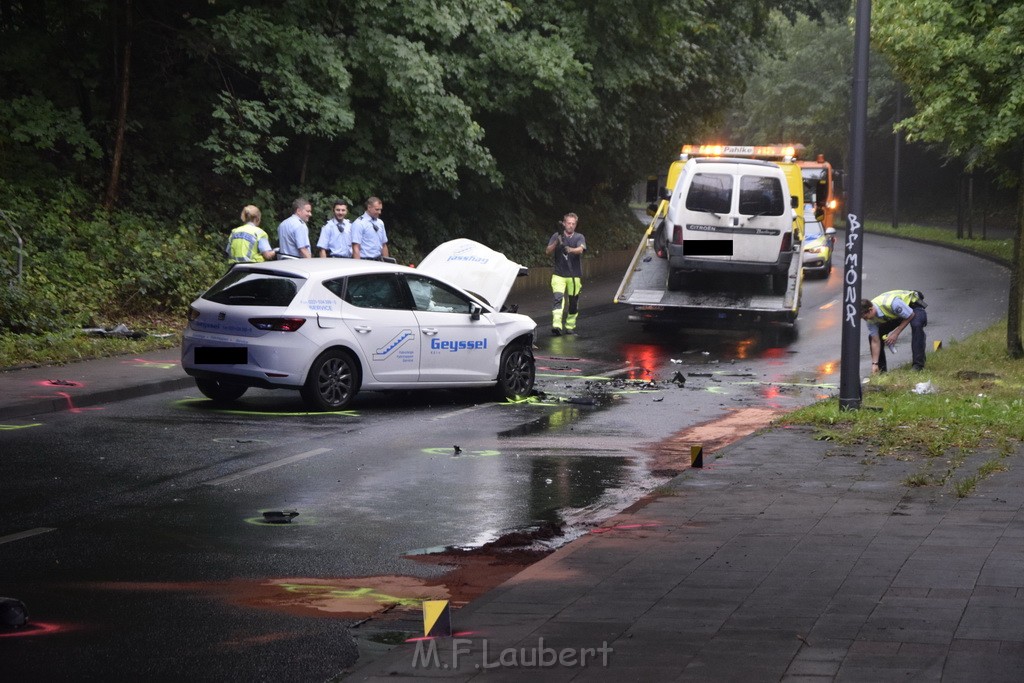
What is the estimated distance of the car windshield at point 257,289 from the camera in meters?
13.0

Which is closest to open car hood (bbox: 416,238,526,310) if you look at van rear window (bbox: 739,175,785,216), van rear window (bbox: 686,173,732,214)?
van rear window (bbox: 686,173,732,214)

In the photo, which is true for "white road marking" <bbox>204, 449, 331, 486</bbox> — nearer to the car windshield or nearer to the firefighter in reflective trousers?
the car windshield

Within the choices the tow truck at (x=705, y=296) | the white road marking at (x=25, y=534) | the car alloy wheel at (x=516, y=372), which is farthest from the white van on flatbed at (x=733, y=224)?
the white road marking at (x=25, y=534)

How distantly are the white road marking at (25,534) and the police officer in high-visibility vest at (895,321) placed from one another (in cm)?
1074

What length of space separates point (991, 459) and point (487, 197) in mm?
20539

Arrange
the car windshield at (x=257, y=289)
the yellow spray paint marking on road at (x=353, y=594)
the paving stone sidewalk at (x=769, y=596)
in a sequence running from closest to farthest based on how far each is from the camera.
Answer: the paving stone sidewalk at (x=769, y=596)
the yellow spray paint marking on road at (x=353, y=594)
the car windshield at (x=257, y=289)

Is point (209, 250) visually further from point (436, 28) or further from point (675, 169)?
point (675, 169)

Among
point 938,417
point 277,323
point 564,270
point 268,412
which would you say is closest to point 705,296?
point 564,270

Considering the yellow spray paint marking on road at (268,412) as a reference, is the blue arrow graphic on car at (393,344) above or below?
above

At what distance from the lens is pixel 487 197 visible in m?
30.0

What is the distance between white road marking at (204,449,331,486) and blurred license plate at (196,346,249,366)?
2148mm

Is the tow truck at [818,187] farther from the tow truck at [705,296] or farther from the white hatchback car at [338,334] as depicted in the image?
the white hatchback car at [338,334]

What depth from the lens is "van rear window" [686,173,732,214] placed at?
21094 mm

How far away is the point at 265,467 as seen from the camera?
33.7ft
